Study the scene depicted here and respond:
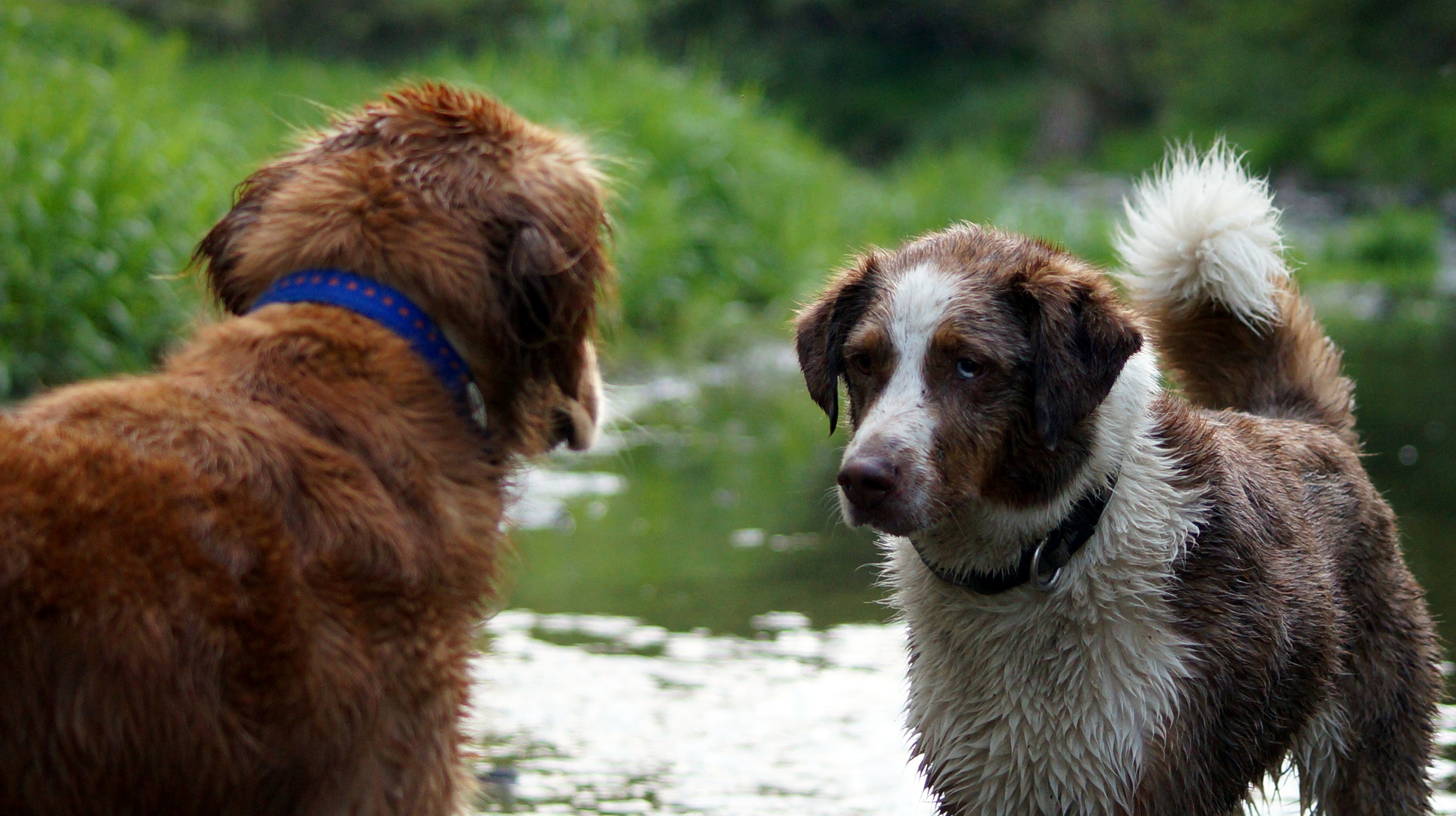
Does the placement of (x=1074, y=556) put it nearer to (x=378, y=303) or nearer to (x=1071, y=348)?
(x=1071, y=348)

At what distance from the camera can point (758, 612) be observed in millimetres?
6117

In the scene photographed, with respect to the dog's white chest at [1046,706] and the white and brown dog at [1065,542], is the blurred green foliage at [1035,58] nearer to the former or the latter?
the white and brown dog at [1065,542]

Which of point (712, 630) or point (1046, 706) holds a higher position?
point (1046, 706)

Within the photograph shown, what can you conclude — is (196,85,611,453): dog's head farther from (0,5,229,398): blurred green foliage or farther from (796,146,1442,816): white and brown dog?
→ (0,5,229,398): blurred green foliage

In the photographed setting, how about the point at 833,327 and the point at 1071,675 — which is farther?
the point at 833,327

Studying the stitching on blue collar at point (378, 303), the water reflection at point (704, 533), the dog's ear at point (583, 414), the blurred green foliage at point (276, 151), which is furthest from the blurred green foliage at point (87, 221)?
the stitching on blue collar at point (378, 303)

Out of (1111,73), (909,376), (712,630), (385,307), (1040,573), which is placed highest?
(1111,73)

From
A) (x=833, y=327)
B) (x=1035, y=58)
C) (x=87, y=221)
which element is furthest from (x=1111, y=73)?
(x=833, y=327)

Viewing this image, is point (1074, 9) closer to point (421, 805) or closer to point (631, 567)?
point (631, 567)

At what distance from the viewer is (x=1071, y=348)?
3.18m

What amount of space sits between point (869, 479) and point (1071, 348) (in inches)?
20.6

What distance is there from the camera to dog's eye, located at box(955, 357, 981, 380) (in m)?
3.23

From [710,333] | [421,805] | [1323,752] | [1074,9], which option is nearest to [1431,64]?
[1074,9]

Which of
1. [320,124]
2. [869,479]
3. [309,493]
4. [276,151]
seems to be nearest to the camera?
[309,493]
